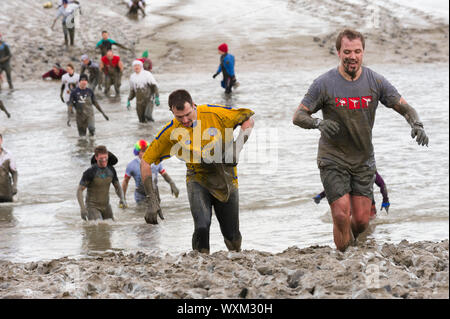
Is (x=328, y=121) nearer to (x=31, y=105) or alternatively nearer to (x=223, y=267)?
(x=223, y=267)

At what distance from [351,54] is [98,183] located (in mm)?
5610

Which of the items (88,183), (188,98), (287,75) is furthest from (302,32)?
(188,98)

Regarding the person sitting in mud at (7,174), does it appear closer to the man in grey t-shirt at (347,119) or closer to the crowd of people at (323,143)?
the crowd of people at (323,143)

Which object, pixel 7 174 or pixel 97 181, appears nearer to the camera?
pixel 97 181

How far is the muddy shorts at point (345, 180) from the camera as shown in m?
6.98

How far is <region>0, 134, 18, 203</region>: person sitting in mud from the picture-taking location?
13219 millimetres

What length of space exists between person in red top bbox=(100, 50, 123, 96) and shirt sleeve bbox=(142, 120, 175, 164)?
58.1 feet

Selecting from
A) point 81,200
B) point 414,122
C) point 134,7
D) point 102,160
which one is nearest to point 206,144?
point 414,122

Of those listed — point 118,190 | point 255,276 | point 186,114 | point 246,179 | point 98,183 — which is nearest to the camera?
point 255,276

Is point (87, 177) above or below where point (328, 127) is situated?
below

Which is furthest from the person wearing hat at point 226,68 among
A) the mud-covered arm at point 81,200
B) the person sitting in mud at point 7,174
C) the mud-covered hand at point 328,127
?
the mud-covered hand at point 328,127

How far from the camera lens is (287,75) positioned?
3012 cm

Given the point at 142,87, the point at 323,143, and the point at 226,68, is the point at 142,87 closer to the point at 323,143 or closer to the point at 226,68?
the point at 226,68

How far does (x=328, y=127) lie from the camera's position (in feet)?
21.6
